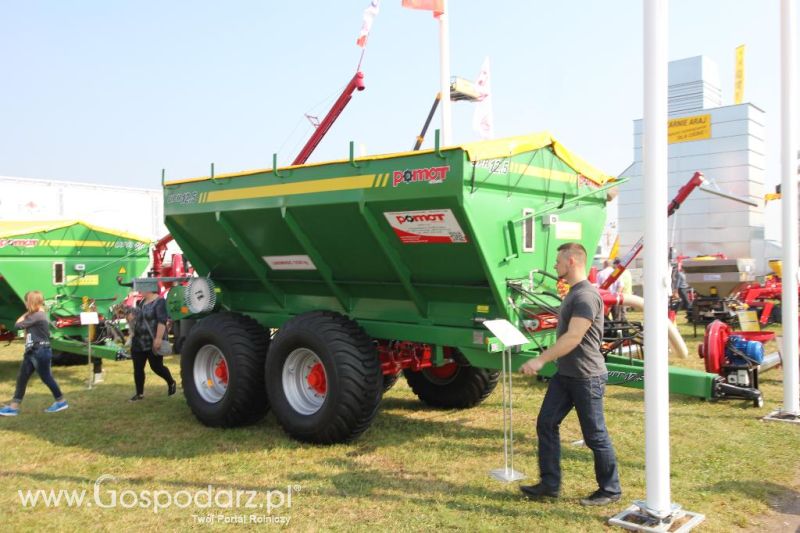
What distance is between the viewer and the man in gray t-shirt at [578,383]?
415cm

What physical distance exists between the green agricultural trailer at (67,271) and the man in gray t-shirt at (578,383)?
21.5 feet

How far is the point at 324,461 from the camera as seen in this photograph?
5.45m

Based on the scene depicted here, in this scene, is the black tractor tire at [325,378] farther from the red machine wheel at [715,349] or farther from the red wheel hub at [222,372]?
the red machine wheel at [715,349]

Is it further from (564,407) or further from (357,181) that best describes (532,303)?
(357,181)

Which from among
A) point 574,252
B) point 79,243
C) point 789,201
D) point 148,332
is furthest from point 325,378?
point 79,243

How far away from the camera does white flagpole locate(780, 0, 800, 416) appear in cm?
647

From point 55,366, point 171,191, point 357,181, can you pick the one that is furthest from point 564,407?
point 55,366

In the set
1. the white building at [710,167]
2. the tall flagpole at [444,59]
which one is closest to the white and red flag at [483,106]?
the tall flagpole at [444,59]

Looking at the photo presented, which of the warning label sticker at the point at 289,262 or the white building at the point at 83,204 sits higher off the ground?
the white building at the point at 83,204

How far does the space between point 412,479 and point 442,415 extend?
2.09 metres

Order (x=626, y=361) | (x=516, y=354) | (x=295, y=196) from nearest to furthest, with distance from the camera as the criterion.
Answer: (x=516, y=354), (x=295, y=196), (x=626, y=361)

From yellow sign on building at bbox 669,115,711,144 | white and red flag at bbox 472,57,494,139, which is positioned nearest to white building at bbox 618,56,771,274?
yellow sign on building at bbox 669,115,711,144

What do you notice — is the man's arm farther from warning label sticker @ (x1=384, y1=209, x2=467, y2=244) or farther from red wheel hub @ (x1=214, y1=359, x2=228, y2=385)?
red wheel hub @ (x1=214, y1=359, x2=228, y2=385)

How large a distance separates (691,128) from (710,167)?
5.37ft
